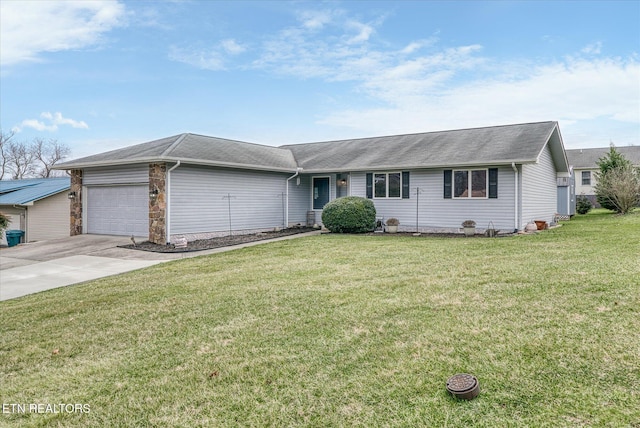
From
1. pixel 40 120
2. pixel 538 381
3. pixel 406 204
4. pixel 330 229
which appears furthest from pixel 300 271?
pixel 40 120

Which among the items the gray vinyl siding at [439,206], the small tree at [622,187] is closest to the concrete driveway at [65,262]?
the gray vinyl siding at [439,206]

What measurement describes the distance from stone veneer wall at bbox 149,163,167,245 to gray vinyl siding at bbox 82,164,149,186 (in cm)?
70

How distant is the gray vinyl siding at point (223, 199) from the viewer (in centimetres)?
1327

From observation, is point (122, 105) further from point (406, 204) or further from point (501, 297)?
point (501, 297)

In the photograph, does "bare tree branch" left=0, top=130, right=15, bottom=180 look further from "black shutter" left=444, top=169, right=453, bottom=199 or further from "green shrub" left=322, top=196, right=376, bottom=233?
"black shutter" left=444, top=169, right=453, bottom=199

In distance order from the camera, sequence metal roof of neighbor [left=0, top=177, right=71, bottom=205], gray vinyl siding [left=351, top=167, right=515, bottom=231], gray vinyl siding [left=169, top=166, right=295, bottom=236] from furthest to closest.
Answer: metal roof of neighbor [left=0, top=177, right=71, bottom=205] < gray vinyl siding [left=351, top=167, right=515, bottom=231] < gray vinyl siding [left=169, top=166, right=295, bottom=236]

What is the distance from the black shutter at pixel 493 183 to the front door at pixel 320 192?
6892 millimetres

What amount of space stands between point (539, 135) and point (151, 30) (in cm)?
1493

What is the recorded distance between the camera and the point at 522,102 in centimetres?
1905

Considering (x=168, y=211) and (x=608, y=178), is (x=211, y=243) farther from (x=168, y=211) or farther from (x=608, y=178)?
(x=608, y=178)

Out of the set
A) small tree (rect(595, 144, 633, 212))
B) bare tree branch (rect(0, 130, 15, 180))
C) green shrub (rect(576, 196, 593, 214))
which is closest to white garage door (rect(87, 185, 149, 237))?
small tree (rect(595, 144, 633, 212))

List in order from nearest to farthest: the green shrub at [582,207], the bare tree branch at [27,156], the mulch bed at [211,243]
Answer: the mulch bed at [211,243] < the green shrub at [582,207] < the bare tree branch at [27,156]

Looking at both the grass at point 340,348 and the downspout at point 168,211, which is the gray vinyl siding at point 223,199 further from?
the grass at point 340,348

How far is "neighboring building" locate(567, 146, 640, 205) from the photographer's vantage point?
33.0 m
